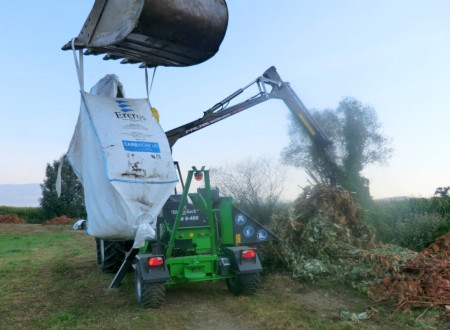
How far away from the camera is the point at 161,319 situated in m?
5.76

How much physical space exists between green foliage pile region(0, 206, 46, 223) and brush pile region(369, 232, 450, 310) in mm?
31948

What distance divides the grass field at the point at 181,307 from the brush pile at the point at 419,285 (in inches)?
9.6

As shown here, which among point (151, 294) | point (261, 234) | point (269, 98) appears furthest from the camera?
point (269, 98)

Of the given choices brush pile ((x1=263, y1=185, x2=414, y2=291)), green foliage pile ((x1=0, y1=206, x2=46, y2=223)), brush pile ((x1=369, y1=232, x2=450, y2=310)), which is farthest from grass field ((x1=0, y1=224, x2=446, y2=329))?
green foliage pile ((x1=0, y1=206, x2=46, y2=223))

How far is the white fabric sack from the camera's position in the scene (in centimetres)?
603

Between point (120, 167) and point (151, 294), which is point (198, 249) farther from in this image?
point (120, 167)

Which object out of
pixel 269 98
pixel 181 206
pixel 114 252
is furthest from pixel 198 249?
pixel 269 98

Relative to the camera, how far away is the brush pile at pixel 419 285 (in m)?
5.72

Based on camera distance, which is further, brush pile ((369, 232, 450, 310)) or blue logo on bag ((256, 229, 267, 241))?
blue logo on bag ((256, 229, 267, 241))

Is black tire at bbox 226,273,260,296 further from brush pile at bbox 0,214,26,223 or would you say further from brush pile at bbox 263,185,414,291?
brush pile at bbox 0,214,26,223

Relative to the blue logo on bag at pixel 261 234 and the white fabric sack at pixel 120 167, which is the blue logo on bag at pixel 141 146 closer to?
the white fabric sack at pixel 120 167

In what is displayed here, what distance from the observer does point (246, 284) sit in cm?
679

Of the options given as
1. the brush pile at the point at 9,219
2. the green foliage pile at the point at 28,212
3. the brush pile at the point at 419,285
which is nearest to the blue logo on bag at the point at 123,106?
the brush pile at the point at 419,285

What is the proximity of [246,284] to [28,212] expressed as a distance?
33091 mm
